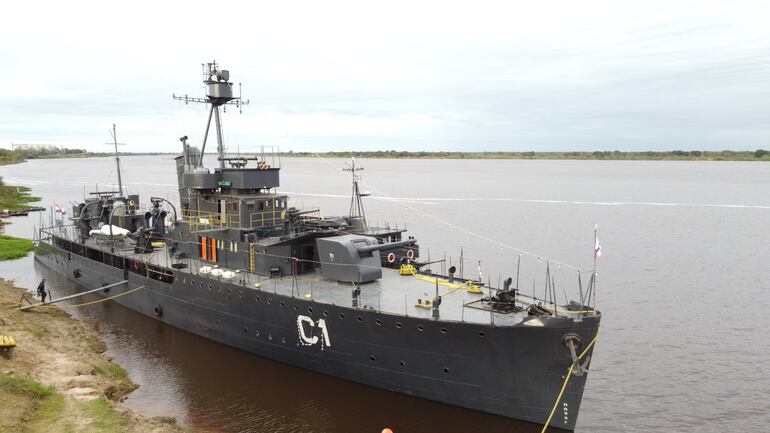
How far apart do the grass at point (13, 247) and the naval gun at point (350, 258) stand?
40908 mm

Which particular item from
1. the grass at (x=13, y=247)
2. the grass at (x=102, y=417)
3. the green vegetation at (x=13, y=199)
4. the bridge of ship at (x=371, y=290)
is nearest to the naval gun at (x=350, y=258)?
the bridge of ship at (x=371, y=290)

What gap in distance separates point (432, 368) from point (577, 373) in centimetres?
505

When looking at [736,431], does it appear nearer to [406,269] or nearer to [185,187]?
[406,269]

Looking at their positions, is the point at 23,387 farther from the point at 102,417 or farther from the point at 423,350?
the point at 423,350

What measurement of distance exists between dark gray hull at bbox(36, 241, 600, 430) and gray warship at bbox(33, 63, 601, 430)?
0.05m

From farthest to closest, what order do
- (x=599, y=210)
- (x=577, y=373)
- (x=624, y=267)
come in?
(x=599, y=210) < (x=624, y=267) < (x=577, y=373)

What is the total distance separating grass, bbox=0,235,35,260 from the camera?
50.8 meters

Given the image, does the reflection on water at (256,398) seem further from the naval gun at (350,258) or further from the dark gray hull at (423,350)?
the naval gun at (350,258)

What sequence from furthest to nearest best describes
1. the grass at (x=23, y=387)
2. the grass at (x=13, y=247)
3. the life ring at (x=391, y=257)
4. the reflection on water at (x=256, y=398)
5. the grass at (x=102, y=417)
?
the grass at (x=13, y=247) < the life ring at (x=391, y=257) < the reflection on water at (x=256, y=398) < the grass at (x=23, y=387) < the grass at (x=102, y=417)

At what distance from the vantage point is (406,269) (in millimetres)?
26031

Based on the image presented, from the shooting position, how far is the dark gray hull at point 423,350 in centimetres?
1823

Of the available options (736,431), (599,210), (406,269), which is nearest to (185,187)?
(406,269)

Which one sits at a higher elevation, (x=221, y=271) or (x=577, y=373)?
(x=221, y=271)

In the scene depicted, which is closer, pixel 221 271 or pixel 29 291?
pixel 221 271
